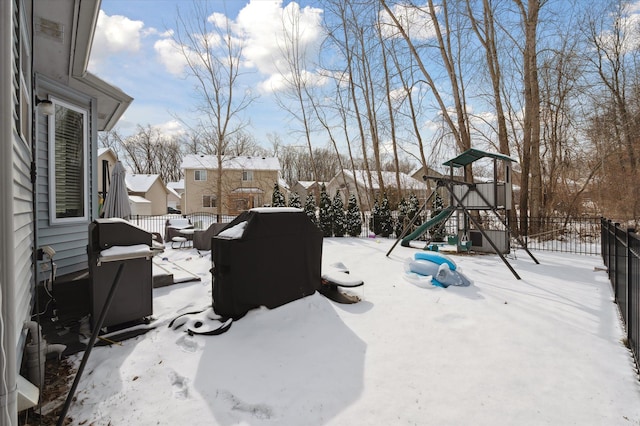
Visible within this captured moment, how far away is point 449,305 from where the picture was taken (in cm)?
525

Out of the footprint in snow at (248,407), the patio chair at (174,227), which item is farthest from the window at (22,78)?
the patio chair at (174,227)

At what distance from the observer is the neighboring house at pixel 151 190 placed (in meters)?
35.5

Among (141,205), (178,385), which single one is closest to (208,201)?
(141,205)

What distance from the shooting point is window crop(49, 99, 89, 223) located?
489cm

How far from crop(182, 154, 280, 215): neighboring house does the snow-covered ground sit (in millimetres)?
25683

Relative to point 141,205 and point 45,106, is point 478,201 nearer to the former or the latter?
point 45,106

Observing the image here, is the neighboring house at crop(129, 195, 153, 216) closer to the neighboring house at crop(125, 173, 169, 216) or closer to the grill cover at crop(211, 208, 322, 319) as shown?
the neighboring house at crop(125, 173, 169, 216)

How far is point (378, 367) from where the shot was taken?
333cm

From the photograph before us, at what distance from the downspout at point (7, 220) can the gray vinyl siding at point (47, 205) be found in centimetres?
323

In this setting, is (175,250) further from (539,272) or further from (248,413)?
(539,272)

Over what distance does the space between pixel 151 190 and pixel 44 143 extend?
35.6 metres

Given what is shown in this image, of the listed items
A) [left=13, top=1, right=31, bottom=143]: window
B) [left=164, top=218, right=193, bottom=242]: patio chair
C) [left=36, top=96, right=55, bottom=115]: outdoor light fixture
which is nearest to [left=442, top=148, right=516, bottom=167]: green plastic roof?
[left=36, top=96, right=55, bottom=115]: outdoor light fixture

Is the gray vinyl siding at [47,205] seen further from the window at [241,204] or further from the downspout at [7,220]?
the window at [241,204]

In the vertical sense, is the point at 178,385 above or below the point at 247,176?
below
